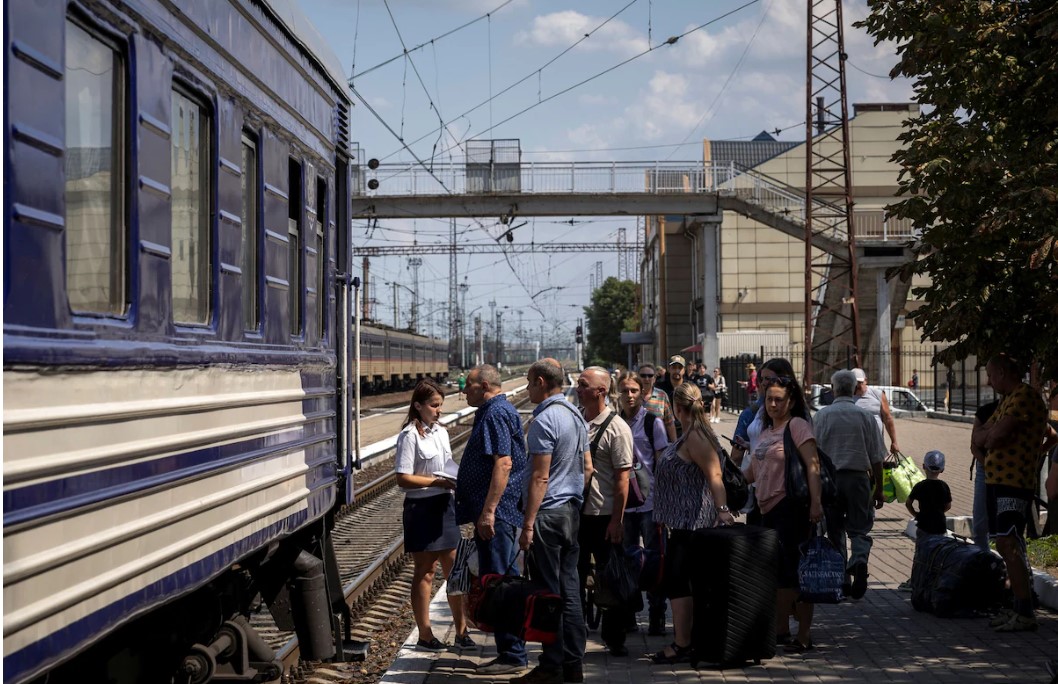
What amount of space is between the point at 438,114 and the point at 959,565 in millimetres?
21626

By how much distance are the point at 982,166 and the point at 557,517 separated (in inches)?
122

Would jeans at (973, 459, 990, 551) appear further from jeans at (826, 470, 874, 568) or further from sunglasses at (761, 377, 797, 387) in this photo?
sunglasses at (761, 377, 797, 387)

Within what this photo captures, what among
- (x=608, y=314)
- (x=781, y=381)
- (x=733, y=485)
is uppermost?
(x=608, y=314)

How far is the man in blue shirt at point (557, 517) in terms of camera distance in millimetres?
7395

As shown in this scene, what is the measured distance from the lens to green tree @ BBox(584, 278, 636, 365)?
11168cm

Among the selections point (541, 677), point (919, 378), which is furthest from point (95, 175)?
point (919, 378)

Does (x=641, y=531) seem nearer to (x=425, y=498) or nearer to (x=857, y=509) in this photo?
(x=425, y=498)

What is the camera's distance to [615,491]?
26.8 ft

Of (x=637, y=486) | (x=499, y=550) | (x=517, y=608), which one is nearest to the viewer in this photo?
(x=517, y=608)

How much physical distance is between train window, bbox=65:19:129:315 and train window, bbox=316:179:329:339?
10.8 ft

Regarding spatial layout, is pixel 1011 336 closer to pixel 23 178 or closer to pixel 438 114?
pixel 23 178

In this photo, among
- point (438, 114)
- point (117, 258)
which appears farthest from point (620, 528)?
point (438, 114)

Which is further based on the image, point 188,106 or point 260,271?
point 260,271

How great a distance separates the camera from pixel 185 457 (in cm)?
477
